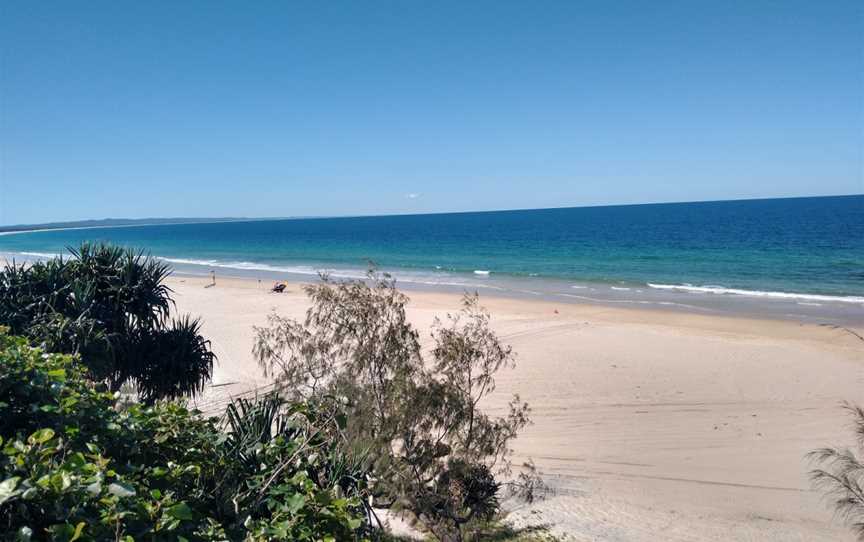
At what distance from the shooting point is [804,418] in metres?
14.2

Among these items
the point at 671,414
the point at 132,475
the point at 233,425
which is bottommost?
the point at 671,414

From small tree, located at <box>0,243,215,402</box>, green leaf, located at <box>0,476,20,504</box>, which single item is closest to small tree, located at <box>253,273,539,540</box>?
small tree, located at <box>0,243,215,402</box>

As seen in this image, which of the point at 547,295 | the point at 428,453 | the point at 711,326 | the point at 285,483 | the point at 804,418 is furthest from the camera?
the point at 547,295

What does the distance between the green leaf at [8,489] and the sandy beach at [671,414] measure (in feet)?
28.6

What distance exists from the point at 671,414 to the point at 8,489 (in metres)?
15.1

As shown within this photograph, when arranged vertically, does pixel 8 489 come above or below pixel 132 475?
above

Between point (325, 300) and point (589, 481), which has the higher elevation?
point (325, 300)

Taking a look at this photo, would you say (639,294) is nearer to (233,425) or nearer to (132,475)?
(233,425)

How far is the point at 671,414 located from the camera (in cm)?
1475

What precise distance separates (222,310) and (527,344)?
16.8 m

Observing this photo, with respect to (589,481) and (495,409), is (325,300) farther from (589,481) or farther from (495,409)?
(495,409)

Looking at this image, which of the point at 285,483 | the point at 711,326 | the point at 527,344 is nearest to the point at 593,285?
the point at 711,326

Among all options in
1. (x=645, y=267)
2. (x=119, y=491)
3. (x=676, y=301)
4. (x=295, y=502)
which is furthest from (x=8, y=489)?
(x=645, y=267)

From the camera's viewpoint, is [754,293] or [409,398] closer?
[409,398]
